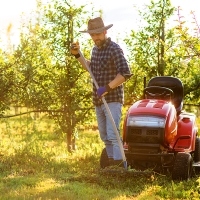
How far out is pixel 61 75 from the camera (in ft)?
28.0

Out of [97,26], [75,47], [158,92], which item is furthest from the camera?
[158,92]

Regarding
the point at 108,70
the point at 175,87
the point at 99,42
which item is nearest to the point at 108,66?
the point at 108,70

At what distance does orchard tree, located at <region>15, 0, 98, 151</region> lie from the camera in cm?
816

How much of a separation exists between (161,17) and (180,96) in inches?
134

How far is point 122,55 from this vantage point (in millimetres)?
5781

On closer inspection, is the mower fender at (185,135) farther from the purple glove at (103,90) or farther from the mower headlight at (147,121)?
the purple glove at (103,90)

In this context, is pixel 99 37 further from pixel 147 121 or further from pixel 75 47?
pixel 147 121

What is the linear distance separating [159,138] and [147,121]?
0.83 feet

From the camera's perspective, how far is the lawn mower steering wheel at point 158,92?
239 inches

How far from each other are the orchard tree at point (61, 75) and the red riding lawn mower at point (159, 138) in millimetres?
2434

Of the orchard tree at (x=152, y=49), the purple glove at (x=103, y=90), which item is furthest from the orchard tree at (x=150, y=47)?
the purple glove at (x=103, y=90)

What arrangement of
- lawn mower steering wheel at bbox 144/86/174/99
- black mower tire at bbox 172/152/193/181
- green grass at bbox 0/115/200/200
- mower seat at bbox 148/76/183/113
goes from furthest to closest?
mower seat at bbox 148/76/183/113
lawn mower steering wheel at bbox 144/86/174/99
black mower tire at bbox 172/152/193/181
green grass at bbox 0/115/200/200

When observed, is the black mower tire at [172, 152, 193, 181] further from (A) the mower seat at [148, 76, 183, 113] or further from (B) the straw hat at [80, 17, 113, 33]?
(B) the straw hat at [80, 17, 113, 33]

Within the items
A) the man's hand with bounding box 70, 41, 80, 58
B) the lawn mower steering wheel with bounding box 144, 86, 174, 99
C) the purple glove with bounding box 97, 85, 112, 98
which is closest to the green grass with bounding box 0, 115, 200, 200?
the purple glove with bounding box 97, 85, 112, 98
